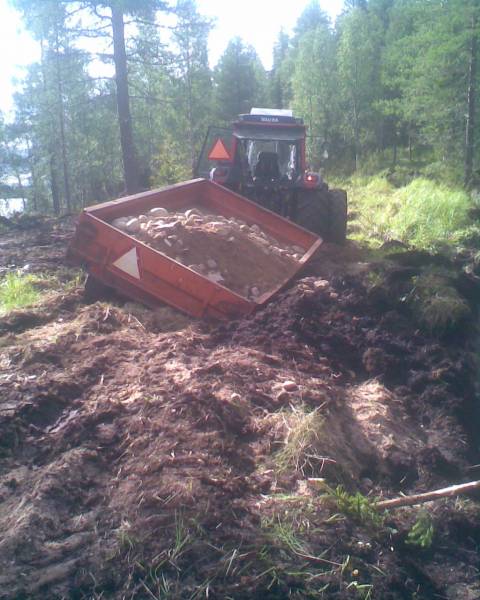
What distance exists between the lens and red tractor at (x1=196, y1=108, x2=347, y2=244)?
9.32 meters

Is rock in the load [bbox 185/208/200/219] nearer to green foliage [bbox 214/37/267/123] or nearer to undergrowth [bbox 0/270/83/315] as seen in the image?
undergrowth [bbox 0/270/83/315]

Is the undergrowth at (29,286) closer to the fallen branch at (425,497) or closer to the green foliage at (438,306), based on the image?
the green foliage at (438,306)

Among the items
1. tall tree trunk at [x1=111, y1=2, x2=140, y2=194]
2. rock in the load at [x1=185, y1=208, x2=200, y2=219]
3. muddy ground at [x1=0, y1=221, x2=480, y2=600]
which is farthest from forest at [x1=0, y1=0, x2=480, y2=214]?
muddy ground at [x1=0, y1=221, x2=480, y2=600]

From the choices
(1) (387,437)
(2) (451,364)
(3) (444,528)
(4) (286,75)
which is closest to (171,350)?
(1) (387,437)

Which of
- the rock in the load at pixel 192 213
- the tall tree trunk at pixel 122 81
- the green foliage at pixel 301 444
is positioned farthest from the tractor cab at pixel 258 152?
the tall tree trunk at pixel 122 81

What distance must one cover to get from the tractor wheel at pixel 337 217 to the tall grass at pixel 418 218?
1.04 m

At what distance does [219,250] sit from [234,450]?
3.44 m

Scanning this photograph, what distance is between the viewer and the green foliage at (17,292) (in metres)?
6.75

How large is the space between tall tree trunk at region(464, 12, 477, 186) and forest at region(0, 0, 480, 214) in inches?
1.3

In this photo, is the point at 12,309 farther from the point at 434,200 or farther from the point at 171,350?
the point at 434,200

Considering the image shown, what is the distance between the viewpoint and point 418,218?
11477 millimetres

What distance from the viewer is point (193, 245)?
6.83 m

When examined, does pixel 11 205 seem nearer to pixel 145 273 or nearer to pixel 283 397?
pixel 145 273

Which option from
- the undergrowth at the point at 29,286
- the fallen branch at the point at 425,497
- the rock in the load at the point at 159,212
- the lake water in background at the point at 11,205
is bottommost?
the lake water in background at the point at 11,205
